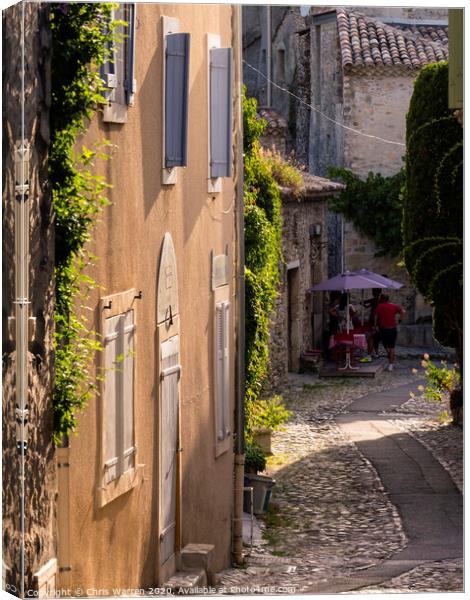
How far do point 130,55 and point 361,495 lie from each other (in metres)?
3.62

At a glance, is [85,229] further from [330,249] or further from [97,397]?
[330,249]

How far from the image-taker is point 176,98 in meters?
9.91

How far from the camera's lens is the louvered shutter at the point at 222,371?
11195mm

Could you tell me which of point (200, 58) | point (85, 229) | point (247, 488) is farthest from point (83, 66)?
point (247, 488)

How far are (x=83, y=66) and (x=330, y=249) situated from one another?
19.1ft

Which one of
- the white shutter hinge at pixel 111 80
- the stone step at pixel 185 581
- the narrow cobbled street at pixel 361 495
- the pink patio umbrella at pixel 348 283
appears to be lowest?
the stone step at pixel 185 581

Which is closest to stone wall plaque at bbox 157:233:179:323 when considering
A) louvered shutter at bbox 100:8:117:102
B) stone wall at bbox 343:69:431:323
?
louvered shutter at bbox 100:8:117:102

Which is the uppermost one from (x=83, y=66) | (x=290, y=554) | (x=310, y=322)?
(x=83, y=66)

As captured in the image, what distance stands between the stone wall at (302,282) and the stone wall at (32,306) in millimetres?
3871

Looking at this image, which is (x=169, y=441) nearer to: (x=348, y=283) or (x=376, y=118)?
(x=348, y=283)

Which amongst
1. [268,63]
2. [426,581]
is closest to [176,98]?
[268,63]

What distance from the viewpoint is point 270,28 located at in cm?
1096

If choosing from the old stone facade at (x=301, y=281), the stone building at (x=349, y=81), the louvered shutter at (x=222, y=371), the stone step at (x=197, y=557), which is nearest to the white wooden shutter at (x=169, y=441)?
the stone step at (x=197, y=557)

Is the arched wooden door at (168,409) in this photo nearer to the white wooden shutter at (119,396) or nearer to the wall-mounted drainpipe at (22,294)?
the white wooden shutter at (119,396)
